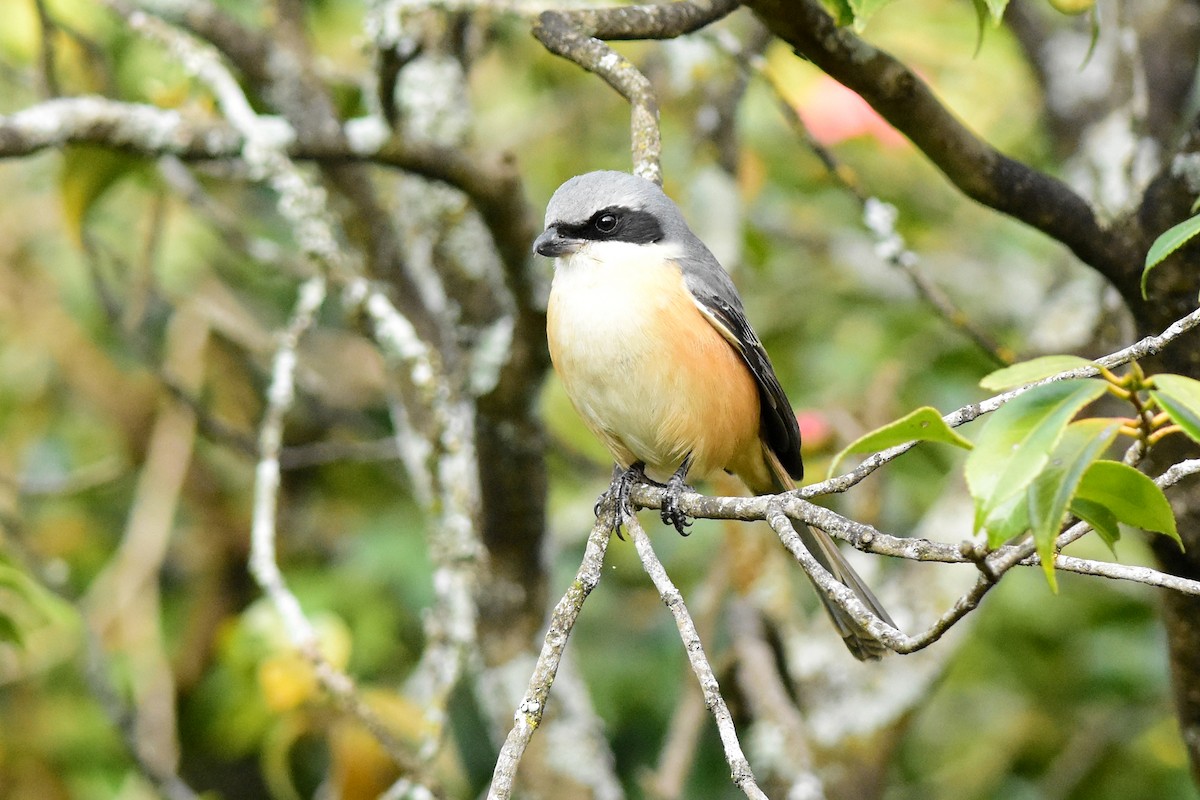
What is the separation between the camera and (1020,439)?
1.52 metres

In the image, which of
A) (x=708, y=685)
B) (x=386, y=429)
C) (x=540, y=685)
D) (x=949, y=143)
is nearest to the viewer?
(x=708, y=685)

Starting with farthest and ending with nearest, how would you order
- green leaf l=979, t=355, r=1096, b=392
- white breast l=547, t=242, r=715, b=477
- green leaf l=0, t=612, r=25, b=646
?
white breast l=547, t=242, r=715, b=477
green leaf l=0, t=612, r=25, b=646
green leaf l=979, t=355, r=1096, b=392

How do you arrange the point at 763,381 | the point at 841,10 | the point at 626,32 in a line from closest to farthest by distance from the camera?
the point at 841,10 < the point at 626,32 < the point at 763,381

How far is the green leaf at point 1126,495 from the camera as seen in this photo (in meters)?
1.60

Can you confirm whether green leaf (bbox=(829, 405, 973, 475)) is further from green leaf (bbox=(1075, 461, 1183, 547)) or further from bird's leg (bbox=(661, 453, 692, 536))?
bird's leg (bbox=(661, 453, 692, 536))

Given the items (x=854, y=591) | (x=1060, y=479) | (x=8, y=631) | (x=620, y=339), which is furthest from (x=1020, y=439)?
(x=8, y=631)

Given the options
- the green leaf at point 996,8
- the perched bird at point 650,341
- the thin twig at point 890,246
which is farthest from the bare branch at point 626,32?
the thin twig at point 890,246

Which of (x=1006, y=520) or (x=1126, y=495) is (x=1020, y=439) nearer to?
(x=1006, y=520)

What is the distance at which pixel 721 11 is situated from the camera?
2703mm

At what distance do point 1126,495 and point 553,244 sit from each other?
191 centimetres

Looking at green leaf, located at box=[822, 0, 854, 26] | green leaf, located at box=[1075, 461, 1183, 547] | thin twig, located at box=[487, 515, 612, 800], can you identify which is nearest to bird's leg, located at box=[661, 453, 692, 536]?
thin twig, located at box=[487, 515, 612, 800]

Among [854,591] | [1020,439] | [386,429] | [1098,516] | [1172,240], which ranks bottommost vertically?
[386,429]

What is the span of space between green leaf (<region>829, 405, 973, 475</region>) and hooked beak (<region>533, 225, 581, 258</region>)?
170cm

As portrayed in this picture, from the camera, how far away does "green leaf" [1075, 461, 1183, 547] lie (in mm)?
1596
